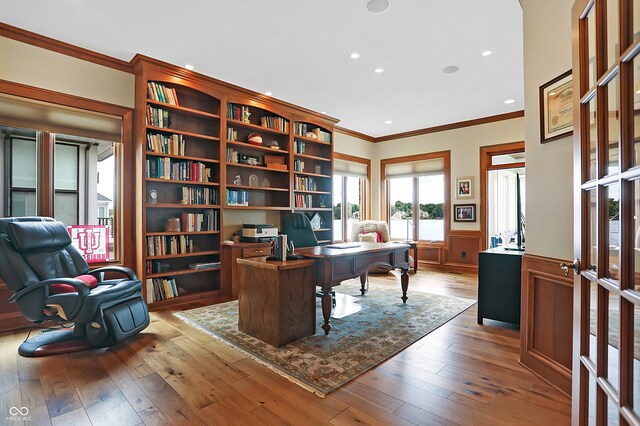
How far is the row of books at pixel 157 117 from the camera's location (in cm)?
380

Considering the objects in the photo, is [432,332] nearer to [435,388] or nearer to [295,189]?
[435,388]

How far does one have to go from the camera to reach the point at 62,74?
335 cm

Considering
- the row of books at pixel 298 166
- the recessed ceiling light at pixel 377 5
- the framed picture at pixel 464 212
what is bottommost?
the framed picture at pixel 464 212

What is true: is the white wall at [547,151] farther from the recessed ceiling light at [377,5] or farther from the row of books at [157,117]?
the row of books at [157,117]

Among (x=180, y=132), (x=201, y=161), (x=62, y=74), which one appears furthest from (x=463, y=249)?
(x=62, y=74)

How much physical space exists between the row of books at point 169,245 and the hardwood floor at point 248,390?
4.41 feet

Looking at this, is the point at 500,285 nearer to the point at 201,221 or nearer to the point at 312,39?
the point at 312,39

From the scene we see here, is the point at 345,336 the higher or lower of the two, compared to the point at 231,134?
lower

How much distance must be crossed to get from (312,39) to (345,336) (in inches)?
115

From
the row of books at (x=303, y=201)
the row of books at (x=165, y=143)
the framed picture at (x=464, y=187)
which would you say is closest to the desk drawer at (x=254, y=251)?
the row of books at (x=303, y=201)

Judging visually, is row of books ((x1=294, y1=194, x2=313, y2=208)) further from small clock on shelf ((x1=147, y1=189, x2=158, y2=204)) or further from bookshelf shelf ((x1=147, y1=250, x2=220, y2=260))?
small clock on shelf ((x1=147, y1=189, x2=158, y2=204))

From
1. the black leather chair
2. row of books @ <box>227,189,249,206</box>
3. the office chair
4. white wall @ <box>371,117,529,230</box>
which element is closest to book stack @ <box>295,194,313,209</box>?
row of books @ <box>227,189,249,206</box>

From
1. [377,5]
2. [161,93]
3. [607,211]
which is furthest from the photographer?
[161,93]

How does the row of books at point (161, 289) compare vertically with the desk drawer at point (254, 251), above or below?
below
